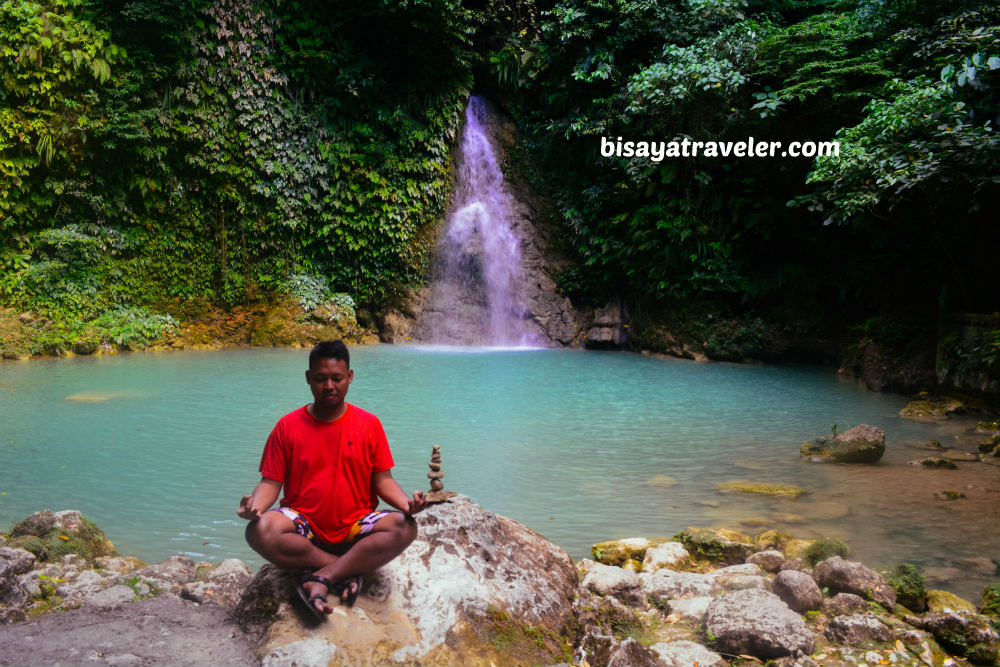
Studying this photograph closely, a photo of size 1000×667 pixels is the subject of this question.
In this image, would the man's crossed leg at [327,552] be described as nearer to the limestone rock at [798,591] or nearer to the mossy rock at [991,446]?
the limestone rock at [798,591]

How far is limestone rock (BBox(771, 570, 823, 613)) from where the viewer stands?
3.00 m

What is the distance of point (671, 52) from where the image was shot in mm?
13844

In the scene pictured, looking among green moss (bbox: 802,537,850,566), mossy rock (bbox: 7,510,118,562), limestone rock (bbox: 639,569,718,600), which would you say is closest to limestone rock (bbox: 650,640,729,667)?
limestone rock (bbox: 639,569,718,600)

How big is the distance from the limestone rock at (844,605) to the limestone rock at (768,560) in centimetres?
68

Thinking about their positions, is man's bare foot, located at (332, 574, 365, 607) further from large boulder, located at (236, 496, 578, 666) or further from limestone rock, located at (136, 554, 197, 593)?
limestone rock, located at (136, 554, 197, 593)

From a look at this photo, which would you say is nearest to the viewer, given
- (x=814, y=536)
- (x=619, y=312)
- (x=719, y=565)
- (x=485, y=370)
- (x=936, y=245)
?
(x=719, y=565)

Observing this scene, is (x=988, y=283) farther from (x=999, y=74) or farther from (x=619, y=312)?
(x=619, y=312)

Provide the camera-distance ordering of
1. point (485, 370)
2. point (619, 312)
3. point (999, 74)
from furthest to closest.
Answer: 1. point (619, 312)
2. point (485, 370)
3. point (999, 74)

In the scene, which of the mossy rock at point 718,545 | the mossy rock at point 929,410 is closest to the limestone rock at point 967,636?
the mossy rock at point 718,545

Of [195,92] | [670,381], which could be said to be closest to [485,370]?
[670,381]

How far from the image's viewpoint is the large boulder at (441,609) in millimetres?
2205

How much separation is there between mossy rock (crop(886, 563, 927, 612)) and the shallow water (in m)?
0.69

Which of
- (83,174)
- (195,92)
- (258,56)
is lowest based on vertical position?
(83,174)

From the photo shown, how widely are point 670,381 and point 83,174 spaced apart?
12.9m
